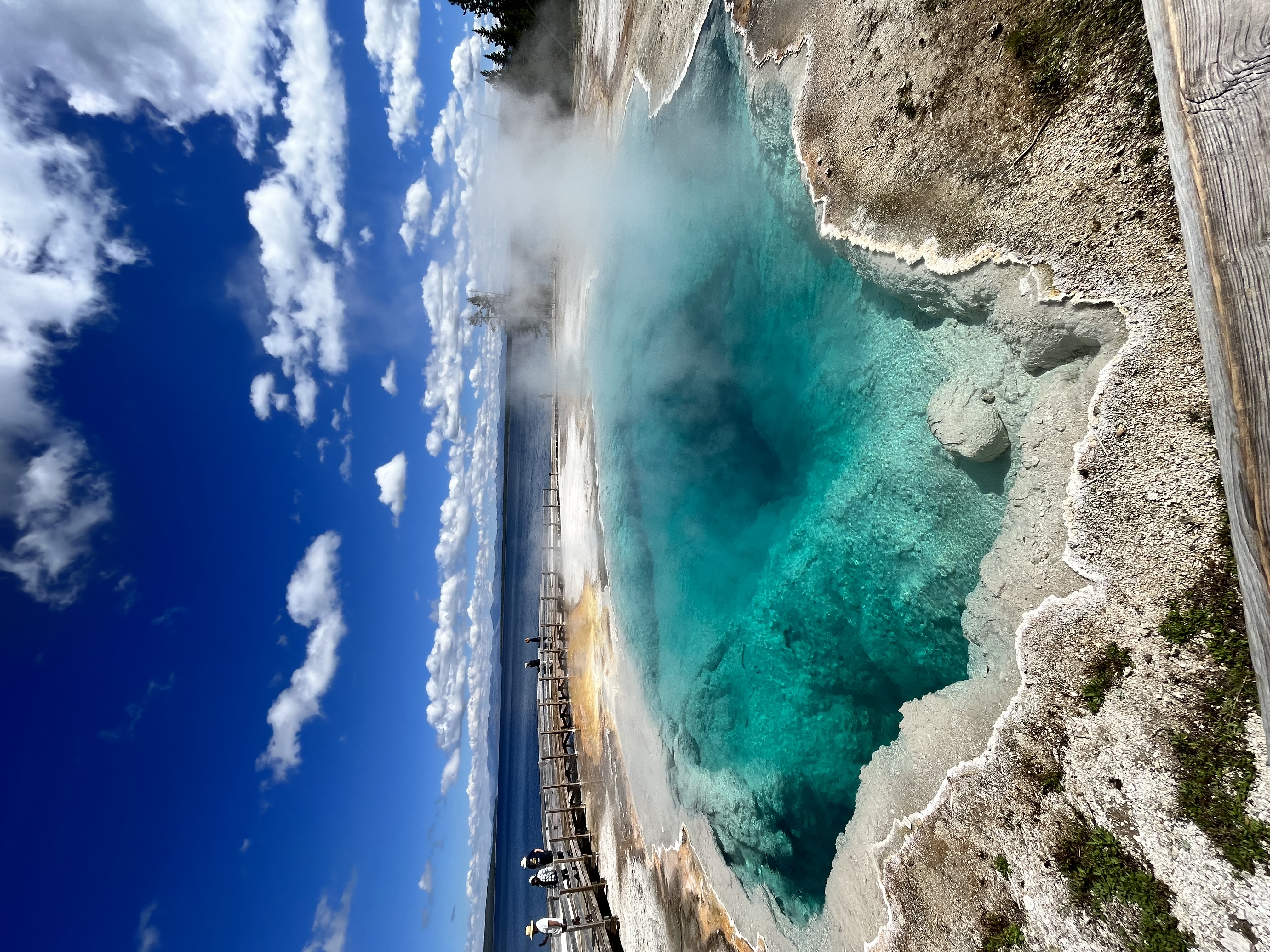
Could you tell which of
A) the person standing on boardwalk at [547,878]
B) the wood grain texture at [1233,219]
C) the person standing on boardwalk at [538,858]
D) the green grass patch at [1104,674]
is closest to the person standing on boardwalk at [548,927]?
the person standing on boardwalk at [547,878]

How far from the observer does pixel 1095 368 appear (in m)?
2.62

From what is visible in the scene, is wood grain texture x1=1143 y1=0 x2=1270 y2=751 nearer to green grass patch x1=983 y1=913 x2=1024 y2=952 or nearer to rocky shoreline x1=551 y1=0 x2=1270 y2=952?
rocky shoreline x1=551 y1=0 x2=1270 y2=952

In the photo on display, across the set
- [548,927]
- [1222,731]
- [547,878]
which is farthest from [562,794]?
[1222,731]

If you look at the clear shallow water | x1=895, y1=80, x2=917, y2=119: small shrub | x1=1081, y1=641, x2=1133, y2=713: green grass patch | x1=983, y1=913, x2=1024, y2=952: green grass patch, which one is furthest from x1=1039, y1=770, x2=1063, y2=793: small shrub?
x1=895, y1=80, x2=917, y2=119: small shrub

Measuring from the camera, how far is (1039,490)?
290 cm

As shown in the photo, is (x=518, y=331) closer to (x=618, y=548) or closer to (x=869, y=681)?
(x=618, y=548)

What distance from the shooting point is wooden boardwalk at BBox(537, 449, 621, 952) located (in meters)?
8.21

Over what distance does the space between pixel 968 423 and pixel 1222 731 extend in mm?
1703

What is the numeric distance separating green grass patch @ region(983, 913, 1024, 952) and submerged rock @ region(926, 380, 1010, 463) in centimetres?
227

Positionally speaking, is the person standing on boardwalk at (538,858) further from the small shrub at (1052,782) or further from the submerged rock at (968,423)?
the submerged rock at (968,423)

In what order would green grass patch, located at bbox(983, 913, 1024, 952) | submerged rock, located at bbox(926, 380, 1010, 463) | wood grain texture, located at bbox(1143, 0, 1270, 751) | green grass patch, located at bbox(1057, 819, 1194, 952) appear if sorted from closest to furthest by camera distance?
wood grain texture, located at bbox(1143, 0, 1270, 751) < green grass patch, located at bbox(1057, 819, 1194, 952) < green grass patch, located at bbox(983, 913, 1024, 952) < submerged rock, located at bbox(926, 380, 1010, 463)

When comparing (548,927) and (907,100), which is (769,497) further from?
(548,927)

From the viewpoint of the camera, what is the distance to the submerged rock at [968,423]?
3.17 metres

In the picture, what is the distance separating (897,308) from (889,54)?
1.44m
